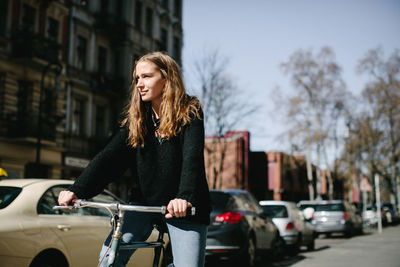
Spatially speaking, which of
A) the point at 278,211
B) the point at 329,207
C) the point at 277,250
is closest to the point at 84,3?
the point at 329,207

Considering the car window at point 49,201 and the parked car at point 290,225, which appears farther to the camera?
the parked car at point 290,225

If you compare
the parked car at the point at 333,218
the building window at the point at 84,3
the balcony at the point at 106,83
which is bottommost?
the parked car at the point at 333,218

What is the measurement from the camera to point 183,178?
9.42 ft

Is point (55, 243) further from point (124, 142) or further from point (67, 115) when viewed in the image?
point (67, 115)

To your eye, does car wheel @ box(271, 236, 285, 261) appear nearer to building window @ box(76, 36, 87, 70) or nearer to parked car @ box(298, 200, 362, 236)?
parked car @ box(298, 200, 362, 236)

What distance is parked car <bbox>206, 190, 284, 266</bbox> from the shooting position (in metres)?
10.1

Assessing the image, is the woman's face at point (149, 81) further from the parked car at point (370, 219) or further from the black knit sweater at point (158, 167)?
the parked car at point (370, 219)

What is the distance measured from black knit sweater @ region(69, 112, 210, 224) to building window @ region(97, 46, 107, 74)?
26.9m

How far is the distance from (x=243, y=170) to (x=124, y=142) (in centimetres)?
4370

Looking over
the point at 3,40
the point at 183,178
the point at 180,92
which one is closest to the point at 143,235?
the point at 183,178

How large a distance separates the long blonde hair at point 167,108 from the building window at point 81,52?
2507cm

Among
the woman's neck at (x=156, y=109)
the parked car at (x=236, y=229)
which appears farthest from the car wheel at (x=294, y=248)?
the woman's neck at (x=156, y=109)

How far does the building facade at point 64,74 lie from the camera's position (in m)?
22.2

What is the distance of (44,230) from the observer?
539cm
